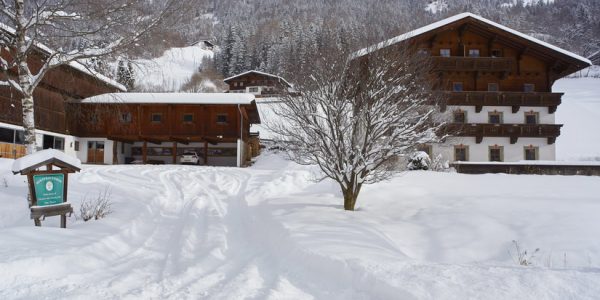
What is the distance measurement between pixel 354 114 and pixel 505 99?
22.6 meters

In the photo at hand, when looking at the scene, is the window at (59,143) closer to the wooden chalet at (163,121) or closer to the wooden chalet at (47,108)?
the wooden chalet at (47,108)

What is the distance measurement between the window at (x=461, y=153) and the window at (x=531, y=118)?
5.13m

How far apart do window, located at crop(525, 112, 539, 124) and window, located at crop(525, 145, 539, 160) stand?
191cm

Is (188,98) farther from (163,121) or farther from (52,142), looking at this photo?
(52,142)

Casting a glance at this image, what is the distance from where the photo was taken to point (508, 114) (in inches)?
1106

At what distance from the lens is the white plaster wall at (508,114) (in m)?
27.9

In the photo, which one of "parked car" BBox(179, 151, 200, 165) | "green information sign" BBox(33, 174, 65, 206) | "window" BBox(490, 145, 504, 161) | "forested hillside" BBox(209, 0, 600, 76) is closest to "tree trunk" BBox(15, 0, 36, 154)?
"green information sign" BBox(33, 174, 65, 206)

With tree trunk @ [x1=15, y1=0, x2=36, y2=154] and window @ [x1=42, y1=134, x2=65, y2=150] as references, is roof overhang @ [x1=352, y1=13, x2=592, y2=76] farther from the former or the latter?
window @ [x1=42, y1=134, x2=65, y2=150]

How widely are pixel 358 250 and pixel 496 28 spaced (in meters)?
27.1

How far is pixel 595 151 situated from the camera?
34.6 meters

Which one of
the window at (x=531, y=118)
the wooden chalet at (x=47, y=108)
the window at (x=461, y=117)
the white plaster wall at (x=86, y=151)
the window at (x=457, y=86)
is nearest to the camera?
the wooden chalet at (x=47, y=108)

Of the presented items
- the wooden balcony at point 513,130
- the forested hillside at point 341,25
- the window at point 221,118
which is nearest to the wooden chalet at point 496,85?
the wooden balcony at point 513,130

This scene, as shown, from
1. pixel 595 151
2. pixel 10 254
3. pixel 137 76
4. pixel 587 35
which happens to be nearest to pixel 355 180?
pixel 137 76

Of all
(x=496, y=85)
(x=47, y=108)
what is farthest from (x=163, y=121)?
(x=496, y=85)
